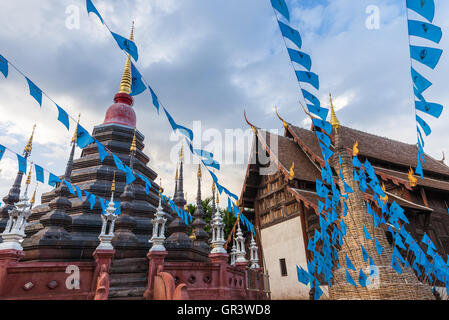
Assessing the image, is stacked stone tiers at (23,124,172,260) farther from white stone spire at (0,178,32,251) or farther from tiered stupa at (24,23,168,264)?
white stone spire at (0,178,32,251)

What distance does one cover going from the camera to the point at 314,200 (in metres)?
11.8

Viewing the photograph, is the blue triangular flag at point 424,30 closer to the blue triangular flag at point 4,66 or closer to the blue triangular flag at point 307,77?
the blue triangular flag at point 307,77

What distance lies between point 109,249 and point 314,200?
28.8 ft

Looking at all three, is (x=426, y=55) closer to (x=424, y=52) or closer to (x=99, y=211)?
(x=424, y=52)

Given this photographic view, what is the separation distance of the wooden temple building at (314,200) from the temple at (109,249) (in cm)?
272

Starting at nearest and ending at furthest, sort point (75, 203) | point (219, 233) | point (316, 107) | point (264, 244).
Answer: point (316, 107)
point (219, 233)
point (75, 203)
point (264, 244)

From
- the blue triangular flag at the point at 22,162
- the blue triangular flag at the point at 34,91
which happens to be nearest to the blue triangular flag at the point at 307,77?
the blue triangular flag at the point at 34,91

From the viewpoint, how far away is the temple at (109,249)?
5.49 meters

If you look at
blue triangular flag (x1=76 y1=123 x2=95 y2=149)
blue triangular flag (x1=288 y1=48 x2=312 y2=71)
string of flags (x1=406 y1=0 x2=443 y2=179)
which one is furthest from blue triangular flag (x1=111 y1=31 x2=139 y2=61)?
string of flags (x1=406 y1=0 x2=443 y2=179)

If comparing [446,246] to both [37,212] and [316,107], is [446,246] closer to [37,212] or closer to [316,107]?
[316,107]

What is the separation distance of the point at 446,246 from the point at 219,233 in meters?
10.3

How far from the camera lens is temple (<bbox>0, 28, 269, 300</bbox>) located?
549 centimetres
